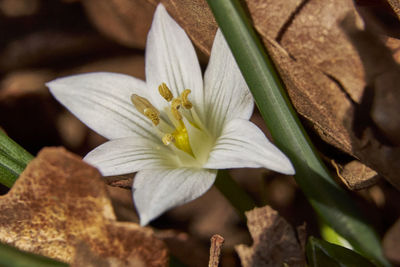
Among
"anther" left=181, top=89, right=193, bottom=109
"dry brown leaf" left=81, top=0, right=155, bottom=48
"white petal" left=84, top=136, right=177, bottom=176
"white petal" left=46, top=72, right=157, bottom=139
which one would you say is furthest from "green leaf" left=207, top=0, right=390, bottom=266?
"dry brown leaf" left=81, top=0, right=155, bottom=48

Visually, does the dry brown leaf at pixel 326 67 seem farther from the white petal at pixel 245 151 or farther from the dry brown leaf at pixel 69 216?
the dry brown leaf at pixel 69 216

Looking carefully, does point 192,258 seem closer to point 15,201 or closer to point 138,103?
point 138,103

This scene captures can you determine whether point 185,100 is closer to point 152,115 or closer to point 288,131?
point 152,115

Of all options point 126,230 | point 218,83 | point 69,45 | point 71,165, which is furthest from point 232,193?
point 69,45

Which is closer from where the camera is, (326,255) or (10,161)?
(326,255)

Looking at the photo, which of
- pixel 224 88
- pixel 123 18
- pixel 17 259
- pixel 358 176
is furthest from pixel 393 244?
pixel 123 18

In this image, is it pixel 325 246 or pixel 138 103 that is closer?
pixel 325 246

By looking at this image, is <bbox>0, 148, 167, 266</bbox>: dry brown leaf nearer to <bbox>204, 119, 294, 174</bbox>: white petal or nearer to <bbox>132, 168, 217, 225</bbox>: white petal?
<bbox>132, 168, 217, 225</bbox>: white petal
